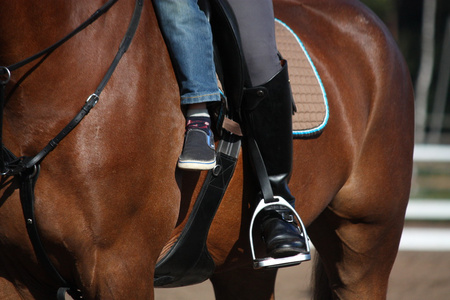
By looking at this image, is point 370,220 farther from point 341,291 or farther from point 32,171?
point 32,171

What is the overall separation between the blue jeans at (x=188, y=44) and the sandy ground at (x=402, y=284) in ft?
9.83

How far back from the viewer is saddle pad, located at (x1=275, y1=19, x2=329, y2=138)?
2.81 meters

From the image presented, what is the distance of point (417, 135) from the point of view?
1573 centimetres

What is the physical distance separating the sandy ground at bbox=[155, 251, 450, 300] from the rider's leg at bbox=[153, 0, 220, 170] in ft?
9.60

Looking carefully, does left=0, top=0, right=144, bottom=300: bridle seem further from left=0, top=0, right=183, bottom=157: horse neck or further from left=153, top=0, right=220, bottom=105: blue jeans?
left=153, top=0, right=220, bottom=105: blue jeans

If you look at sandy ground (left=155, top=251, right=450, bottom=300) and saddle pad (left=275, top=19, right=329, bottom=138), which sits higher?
saddle pad (left=275, top=19, right=329, bottom=138)

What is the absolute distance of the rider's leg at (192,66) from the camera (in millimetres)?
2143

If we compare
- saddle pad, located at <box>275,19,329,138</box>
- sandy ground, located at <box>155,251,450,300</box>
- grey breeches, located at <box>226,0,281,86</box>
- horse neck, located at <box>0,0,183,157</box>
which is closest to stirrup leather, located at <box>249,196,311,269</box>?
saddle pad, located at <box>275,19,329,138</box>

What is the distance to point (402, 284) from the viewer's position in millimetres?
5684

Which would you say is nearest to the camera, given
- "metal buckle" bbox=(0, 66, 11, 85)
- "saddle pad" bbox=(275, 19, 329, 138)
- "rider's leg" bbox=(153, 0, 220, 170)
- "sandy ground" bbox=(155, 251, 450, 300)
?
"metal buckle" bbox=(0, 66, 11, 85)

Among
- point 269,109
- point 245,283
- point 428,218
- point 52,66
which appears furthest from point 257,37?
A: point 428,218

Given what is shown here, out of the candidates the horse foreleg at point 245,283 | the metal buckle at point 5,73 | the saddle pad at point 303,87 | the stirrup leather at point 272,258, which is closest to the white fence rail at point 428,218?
the horse foreleg at point 245,283

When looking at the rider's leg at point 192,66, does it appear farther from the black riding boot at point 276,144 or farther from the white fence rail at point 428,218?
the white fence rail at point 428,218

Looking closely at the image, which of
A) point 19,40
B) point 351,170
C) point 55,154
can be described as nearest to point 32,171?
point 55,154
